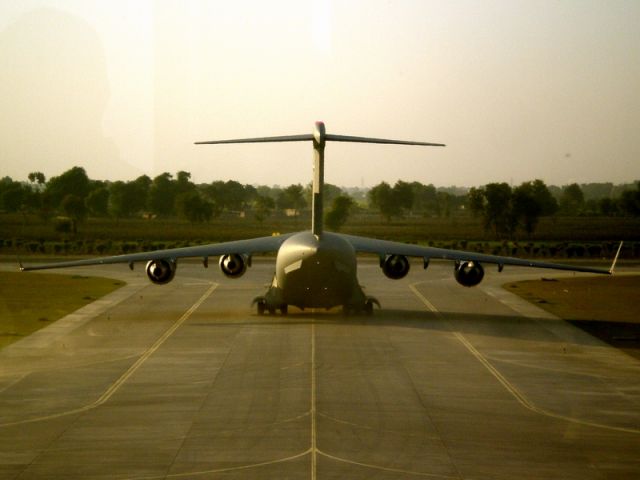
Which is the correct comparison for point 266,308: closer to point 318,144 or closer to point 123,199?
point 318,144

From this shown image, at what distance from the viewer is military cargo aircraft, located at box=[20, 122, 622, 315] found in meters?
35.9

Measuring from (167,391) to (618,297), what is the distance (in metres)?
32.8

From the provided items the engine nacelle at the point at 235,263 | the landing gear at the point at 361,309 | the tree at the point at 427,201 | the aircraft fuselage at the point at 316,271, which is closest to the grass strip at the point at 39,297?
the engine nacelle at the point at 235,263

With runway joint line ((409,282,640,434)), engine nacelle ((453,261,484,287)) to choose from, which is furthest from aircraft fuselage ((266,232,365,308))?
runway joint line ((409,282,640,434))

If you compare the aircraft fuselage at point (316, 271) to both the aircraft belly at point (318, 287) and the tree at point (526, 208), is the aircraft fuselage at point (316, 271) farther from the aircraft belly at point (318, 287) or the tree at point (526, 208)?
the tree at point (526, 208)

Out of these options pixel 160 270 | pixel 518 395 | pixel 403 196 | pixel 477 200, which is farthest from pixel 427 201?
pixel 518 395

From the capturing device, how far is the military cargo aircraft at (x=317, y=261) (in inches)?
1414

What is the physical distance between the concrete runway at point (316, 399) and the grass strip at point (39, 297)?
1.49m

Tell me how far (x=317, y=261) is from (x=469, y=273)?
7268 millimetres

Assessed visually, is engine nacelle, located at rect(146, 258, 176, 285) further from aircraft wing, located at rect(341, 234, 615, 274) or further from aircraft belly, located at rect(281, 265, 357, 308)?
aircraft wing, located at rect(341, 234, 615, 274)

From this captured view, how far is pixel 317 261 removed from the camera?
3544 centimetres

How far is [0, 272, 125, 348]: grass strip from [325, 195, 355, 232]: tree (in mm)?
36726

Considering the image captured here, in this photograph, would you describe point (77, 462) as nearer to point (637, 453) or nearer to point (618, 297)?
point (637, 453)

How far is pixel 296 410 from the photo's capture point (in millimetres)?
22922
